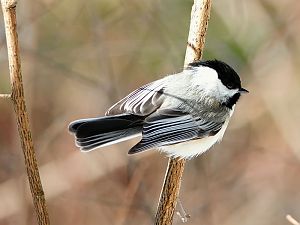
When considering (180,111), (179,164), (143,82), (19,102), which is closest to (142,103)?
(180,111)

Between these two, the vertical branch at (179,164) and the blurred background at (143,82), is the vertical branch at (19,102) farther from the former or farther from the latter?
the blurred background at (143,82)

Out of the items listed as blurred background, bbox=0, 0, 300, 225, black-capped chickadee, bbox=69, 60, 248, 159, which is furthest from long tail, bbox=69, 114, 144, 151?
blurred background, bbox=0, 0, 300, 225

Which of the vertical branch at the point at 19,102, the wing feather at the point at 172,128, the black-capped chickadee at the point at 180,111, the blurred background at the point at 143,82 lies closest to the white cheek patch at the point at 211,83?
the black-capped chickadee at the point at 180,111

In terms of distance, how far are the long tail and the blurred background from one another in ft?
4.48

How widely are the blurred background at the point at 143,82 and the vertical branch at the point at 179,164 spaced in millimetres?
1356

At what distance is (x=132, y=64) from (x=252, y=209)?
49.8 inches

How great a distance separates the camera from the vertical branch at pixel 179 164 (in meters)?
1.91

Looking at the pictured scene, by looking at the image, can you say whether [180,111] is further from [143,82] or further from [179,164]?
[143,82]

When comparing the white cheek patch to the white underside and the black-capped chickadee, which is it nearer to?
the black-capped chickadee

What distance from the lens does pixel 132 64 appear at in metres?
4.09

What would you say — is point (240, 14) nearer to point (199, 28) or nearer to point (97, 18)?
point (97, 18)

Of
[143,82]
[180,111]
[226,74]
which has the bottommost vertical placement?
[143,82]

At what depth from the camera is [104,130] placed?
1.98 meters

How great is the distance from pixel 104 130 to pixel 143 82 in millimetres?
2238
